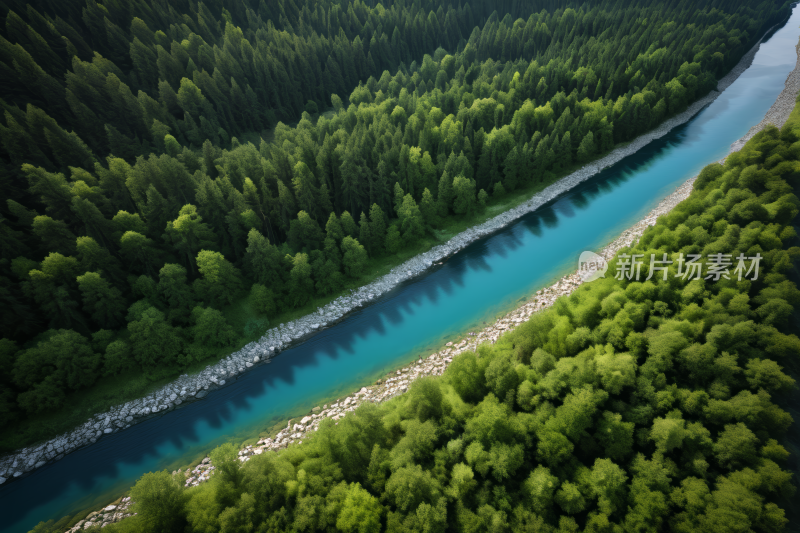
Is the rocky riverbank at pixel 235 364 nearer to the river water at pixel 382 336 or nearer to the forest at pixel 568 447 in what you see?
the river water at pixel 382 336

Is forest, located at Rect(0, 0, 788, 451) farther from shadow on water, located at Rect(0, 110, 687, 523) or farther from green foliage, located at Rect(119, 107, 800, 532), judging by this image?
green foliage, located at Rect(119, 107, 800, 532)

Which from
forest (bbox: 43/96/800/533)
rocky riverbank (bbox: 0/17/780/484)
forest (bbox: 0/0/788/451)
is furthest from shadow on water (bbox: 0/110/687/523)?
forest (bbox: 43/96/800/533)

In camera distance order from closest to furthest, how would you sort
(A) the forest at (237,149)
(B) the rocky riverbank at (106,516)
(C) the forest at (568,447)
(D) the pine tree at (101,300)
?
1. (C) the forest at (568,447)
2. (B) the rocky riverbank at (106,516)
3. (D) the pine tree at (101,300)
4. (A) the forest at (237,149)

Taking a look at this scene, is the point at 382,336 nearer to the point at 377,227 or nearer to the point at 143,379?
the point at 377,227

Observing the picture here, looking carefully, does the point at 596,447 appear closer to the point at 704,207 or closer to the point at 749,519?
the point at 749,519

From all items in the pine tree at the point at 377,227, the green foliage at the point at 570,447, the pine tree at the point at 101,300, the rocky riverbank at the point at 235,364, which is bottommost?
the green foliage at the point at 570,447

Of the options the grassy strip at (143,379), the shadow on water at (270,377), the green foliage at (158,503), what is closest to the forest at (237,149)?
the grassy strip at (143,379)
